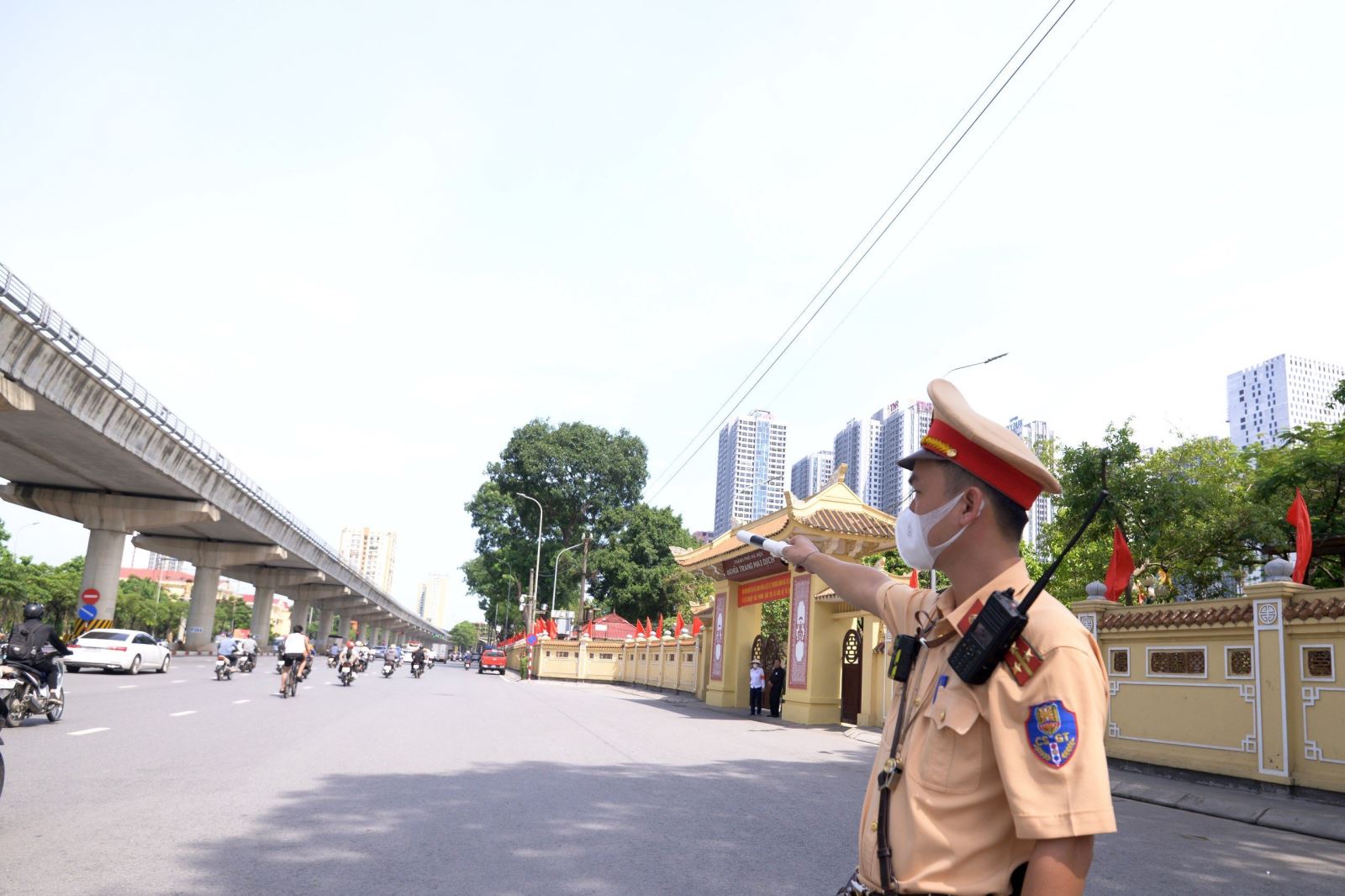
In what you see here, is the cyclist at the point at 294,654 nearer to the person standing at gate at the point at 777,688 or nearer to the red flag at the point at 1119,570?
the person standing at gate at the point at 777,688

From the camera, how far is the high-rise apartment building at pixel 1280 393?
79188 millimetres

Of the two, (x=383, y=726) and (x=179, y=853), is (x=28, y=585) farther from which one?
(x=179, y=853)

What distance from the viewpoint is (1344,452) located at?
19125 mm

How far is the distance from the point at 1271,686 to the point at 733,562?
46.7 ft

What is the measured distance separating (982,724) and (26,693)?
11575 millimetres

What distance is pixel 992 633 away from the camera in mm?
1645

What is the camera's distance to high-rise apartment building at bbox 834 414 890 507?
5906cm

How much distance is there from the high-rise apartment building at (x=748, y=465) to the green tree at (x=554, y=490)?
2271 centimetres

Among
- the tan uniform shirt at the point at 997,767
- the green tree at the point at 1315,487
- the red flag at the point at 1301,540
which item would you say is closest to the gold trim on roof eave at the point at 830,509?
the red flag at the point at 1301,540

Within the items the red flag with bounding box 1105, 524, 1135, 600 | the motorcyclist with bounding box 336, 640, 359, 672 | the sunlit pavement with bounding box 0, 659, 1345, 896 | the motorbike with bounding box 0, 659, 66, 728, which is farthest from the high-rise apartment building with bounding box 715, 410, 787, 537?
the motorbike with bounding box 0, 659, 66, 728

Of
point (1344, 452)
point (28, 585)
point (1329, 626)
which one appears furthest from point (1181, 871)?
point (28, 585)

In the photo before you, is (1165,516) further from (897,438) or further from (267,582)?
(267,582)

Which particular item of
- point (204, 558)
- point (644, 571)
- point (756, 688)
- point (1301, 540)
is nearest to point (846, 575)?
point (1301, 540)

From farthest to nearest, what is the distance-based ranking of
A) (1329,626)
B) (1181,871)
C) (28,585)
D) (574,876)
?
(28,585)
(1329,626)
(1181,871)
(574,876)
